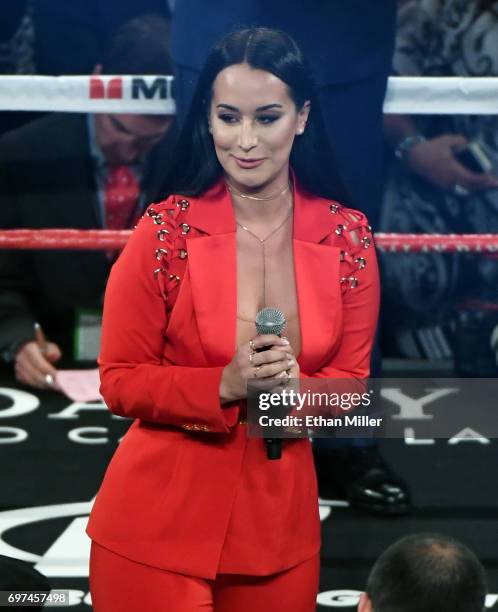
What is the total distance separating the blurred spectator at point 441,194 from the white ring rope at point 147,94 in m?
0.75

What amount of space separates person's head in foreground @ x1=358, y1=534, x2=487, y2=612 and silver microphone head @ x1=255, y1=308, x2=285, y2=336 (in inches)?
12.0

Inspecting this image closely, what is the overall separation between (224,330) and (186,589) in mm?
349

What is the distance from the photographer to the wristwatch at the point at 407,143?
3.66 m

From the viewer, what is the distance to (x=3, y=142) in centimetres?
358

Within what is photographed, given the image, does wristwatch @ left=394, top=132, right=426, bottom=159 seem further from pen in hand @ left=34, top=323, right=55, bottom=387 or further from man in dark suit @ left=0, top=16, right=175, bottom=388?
pen in hand @ left=34, top=323, right=55, bottom=387

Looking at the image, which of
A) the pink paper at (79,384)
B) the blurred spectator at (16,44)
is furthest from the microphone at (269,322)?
the blurred spectator at (16,44)

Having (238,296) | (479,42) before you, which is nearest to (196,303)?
(238,296)

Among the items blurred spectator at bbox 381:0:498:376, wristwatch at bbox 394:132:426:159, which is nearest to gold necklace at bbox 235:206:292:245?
blurred spectator at bbox 381:0:498:376

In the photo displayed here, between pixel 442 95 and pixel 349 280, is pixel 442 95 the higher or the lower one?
the higher one

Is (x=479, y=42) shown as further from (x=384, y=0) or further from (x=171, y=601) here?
(x=171, y=601)

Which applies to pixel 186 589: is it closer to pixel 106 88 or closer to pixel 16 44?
pixel 106 88

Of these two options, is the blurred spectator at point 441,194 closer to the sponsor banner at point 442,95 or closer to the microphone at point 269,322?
the sponsor banner at point 442,95

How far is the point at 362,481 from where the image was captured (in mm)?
2646

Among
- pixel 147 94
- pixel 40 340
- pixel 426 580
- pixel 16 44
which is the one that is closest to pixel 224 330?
pixel 426 580
